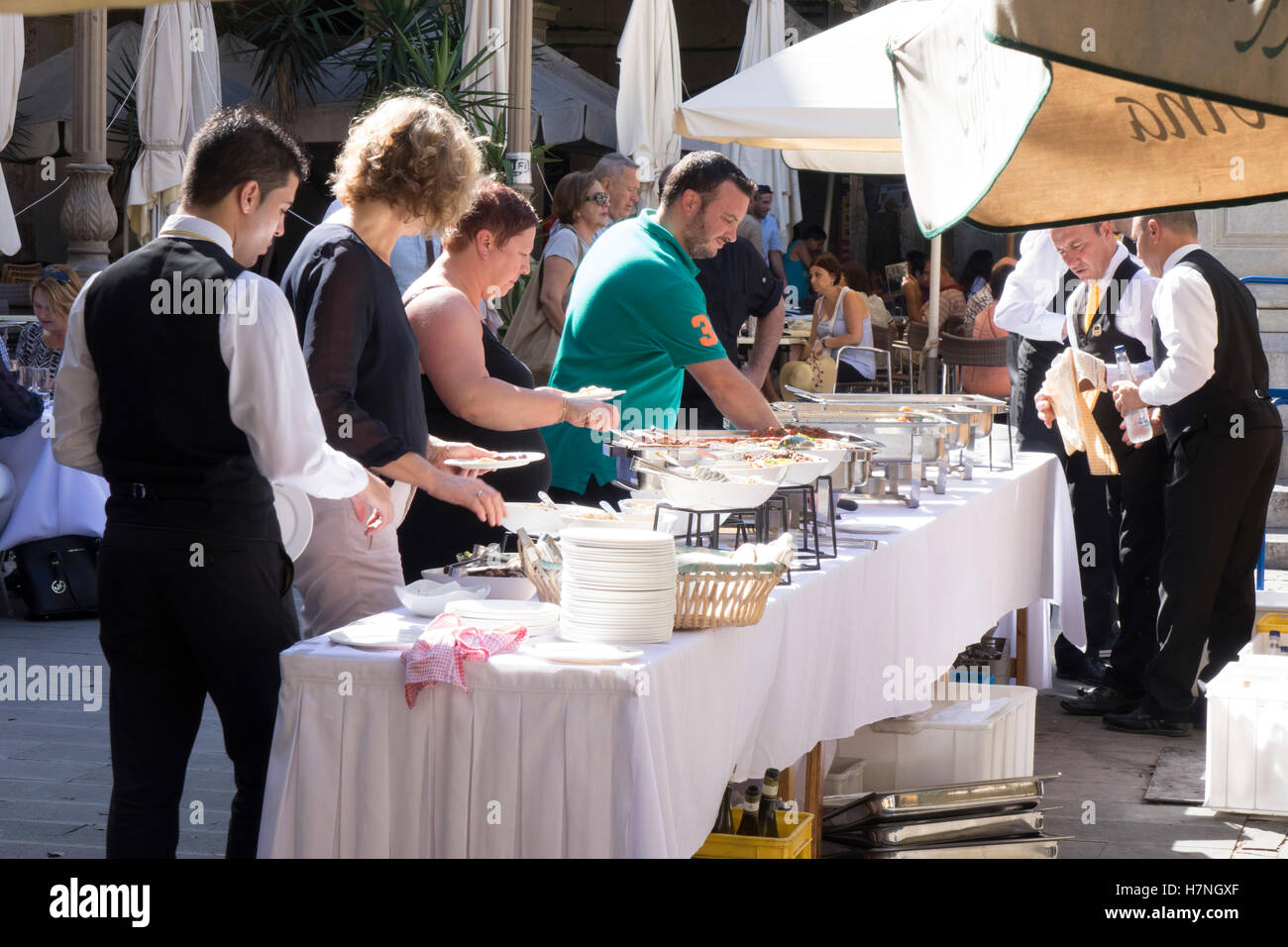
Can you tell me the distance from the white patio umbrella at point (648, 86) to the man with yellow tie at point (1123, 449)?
5.27 meters

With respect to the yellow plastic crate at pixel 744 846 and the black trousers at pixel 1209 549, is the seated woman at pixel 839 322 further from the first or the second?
the yellow plastic crate at pixel 744 846

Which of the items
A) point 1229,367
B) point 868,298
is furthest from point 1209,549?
point 868,298

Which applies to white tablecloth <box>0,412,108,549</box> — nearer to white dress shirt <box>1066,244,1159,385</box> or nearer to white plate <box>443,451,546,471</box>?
white plate <box>443,451,546,471</box>

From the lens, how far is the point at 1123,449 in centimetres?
601

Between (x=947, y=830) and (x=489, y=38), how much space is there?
6539mm

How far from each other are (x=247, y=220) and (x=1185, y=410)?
3780mm

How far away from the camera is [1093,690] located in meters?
6.11

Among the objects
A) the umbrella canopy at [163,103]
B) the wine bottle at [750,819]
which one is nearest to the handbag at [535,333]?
the umbrella canopy at [163,103]

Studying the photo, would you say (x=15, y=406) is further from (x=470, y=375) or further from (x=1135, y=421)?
(x=1135, y=421)

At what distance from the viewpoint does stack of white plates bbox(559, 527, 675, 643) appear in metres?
2.69

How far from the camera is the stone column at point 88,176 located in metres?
8.77

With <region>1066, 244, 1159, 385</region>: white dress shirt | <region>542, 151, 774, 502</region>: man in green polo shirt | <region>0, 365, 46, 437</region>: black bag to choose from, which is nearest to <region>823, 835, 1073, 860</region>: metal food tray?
<region>542, 151, 774, 502</region>: man in green polo shirt
